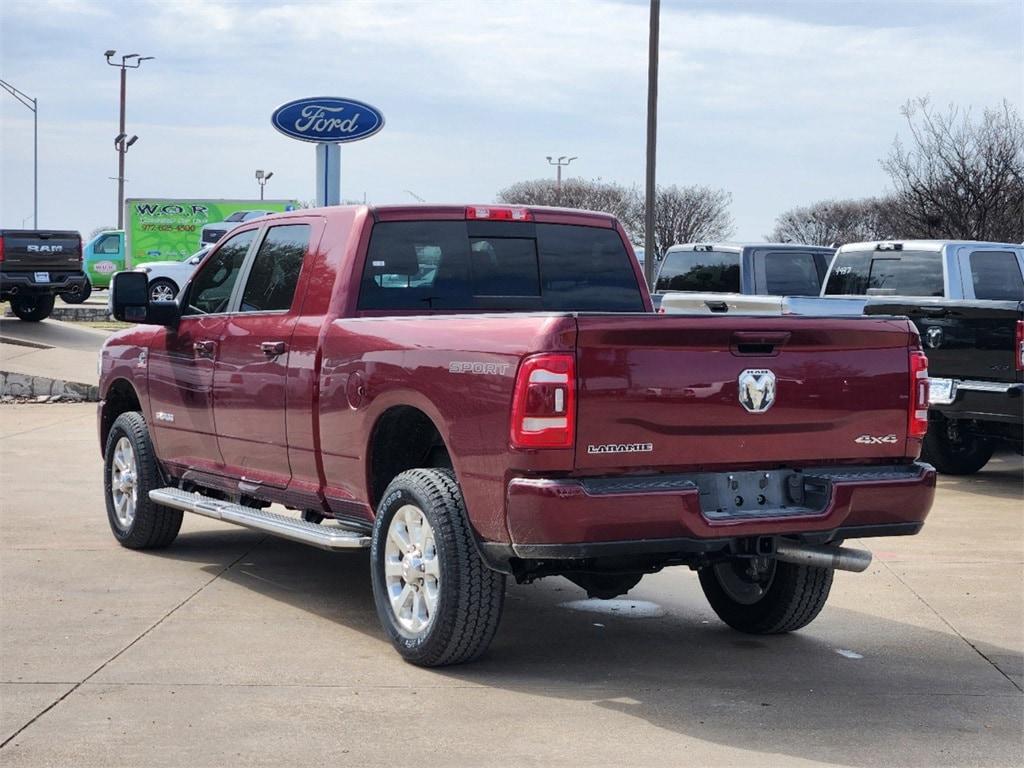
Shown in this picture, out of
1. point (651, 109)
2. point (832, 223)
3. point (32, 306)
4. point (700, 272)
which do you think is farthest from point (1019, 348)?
point (832, 223)

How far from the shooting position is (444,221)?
7.22m

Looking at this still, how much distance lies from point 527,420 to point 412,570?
110cm

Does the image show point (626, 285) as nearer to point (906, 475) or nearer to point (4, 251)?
point (906, 475)

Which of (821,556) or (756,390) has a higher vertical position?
(756,390)

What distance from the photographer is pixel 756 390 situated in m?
5.77

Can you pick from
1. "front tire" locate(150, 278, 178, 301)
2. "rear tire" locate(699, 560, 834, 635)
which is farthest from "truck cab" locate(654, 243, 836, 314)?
"front tire" locate(150, 278, 178, 301)

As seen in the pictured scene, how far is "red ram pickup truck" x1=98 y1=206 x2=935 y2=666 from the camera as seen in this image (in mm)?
5477

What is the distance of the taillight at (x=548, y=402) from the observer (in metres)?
5.41

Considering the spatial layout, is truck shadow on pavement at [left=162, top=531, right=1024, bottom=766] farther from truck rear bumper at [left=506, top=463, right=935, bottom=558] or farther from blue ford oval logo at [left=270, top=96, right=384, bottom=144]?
blue ford oval logo at [left=270, top=96, right=384, bottom=144]

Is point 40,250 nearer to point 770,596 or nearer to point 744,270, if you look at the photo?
point 744,270

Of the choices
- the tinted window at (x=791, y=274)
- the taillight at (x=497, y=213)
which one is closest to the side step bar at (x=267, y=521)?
the taillight at (x=497, y=213)

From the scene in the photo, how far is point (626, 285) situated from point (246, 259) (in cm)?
204

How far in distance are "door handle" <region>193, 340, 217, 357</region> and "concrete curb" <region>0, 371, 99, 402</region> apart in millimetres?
11260

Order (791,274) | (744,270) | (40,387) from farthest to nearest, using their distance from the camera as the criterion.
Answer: (40,387)
(791,274)
(744,270)
